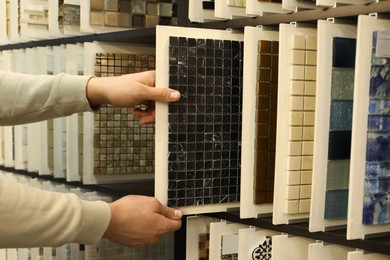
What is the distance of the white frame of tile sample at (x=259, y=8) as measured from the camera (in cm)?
130

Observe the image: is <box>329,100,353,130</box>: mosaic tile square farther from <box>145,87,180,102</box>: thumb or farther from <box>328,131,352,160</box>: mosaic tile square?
<box>145,87,180,102</box>: thumb

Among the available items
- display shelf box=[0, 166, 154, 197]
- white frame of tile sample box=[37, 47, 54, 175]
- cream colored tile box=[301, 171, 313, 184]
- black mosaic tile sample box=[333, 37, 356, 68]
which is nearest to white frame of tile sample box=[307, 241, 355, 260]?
cream colored tile box=[301, 171, 313, 184]

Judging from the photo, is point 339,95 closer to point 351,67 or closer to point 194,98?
point 351,67

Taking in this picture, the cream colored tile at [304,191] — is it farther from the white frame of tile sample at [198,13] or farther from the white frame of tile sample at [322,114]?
the white frame of tile sample at [198,13]

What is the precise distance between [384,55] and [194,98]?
1.33 ft

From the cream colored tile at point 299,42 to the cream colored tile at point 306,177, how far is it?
0.26 meters

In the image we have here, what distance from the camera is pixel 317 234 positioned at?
1246 millimetres

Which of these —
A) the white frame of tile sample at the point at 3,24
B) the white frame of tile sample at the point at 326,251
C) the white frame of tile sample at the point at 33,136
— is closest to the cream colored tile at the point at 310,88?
the white frame of tile sample at the point at 326,251

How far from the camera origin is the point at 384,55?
3.70 feet

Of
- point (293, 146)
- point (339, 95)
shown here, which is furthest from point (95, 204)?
point (339, 95)

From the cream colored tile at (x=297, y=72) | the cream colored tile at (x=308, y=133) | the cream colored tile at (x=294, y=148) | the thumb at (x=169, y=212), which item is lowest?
the thumb at (x=169, y=212)

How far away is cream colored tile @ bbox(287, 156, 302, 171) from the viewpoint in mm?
1263

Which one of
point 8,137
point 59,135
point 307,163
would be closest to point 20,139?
point 8,137

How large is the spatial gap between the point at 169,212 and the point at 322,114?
0.39m
